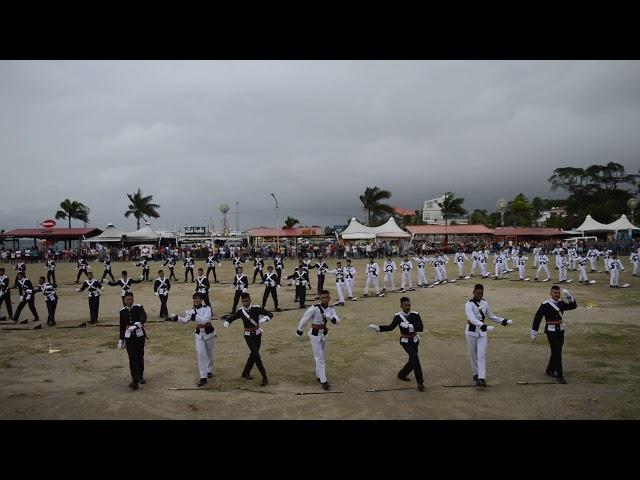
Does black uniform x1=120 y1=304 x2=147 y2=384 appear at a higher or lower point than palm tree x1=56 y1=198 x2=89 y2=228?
lower

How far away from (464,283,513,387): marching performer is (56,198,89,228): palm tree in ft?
278

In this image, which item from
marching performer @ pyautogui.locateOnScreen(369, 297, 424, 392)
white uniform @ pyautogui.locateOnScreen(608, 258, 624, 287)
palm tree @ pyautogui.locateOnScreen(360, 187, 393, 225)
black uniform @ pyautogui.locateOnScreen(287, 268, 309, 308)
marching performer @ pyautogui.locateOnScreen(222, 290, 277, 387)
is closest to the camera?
marching performer @ pyautogui.locateOnScreen(369, 297, 424, 392)

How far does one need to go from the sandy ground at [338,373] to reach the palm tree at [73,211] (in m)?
70.2

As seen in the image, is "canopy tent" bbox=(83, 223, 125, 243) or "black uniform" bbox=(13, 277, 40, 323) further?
"canopy tent" bbox=(83, 223, 125, 243)

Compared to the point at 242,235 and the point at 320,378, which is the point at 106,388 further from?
the point at 242,235

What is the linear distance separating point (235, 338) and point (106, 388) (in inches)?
204

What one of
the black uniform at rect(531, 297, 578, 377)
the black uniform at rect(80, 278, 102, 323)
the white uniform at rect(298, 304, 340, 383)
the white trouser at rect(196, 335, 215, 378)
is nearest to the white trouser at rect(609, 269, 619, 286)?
the black uniform at rect(531, 297, 578, 377)

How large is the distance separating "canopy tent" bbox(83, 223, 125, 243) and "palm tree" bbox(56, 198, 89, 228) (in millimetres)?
27809

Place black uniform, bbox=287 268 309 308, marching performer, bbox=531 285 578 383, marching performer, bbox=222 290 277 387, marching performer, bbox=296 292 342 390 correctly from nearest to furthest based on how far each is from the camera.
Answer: marching performer, bbox=296 292 342 390 → marching performer, bbox=531 285 578 383 → marching performer, bbox=222 290 277 387 → black uniform, bbox=287 268 309 308

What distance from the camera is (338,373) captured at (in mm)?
10320

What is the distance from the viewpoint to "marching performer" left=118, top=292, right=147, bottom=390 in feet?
30.9

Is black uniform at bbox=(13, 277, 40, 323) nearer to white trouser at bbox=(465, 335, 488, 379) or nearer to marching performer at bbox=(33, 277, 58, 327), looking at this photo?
marching performer at bbox=(33, 277, 58, 327)

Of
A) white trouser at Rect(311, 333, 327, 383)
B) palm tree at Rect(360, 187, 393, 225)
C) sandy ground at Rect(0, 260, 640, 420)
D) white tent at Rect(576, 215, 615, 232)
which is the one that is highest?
palm tree at Rect(360, 187, 393, 225)
